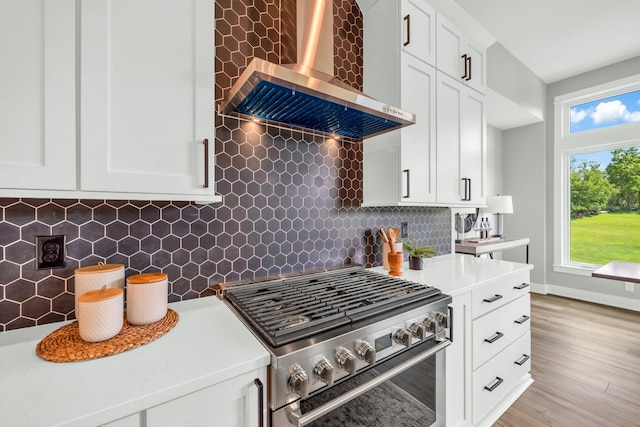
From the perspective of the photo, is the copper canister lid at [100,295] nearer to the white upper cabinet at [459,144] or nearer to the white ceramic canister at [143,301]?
the white ceramic canister at [143,301]

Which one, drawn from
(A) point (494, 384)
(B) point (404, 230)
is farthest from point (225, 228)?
(A) point (494, 384)

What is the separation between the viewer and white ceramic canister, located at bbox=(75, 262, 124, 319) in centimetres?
96

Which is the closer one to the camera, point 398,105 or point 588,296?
point 398,105

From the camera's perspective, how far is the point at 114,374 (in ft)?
2.34

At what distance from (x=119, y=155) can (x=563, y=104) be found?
5.52m

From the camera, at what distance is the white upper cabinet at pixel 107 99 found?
Answer: 0.77m

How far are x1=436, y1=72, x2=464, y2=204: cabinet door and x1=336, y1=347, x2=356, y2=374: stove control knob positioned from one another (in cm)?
132

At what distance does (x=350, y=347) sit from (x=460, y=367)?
86cm

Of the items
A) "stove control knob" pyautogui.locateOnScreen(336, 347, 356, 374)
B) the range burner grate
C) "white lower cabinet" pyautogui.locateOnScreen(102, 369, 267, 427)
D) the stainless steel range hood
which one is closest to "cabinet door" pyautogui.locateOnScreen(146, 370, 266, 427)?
"white lower cabinet" pyautogui.locateOnScreen(102, 369, 267, 427)

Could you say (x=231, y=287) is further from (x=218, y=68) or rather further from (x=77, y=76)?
(x=218, y=68)

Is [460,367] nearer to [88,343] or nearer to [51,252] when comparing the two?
[88,343]

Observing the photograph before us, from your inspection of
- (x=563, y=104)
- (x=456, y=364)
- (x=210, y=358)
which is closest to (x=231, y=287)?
(x=210, y=358)

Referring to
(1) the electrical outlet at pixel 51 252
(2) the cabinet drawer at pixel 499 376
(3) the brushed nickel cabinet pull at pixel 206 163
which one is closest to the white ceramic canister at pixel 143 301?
(1) the electrical outlet at pixel 51 252

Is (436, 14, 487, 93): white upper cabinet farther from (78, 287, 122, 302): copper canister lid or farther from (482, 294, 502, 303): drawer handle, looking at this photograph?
(78, 287, 122, 302): copper canister lid
